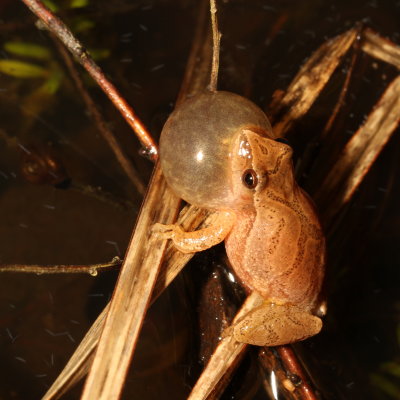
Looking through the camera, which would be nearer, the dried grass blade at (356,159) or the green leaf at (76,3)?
the dried grass blade at (356,159)

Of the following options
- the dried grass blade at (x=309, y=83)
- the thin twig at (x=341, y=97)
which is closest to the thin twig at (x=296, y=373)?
the dried grass blade at (x=309, y=83)

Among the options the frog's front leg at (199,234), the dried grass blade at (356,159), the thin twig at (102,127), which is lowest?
the frog's front leg at (199,234)

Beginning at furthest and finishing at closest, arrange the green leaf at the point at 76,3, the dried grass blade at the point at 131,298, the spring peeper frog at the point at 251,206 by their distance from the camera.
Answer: the green leaf at the point at 76,3 < the spring peeper frog at the point at 251,206 < the dried grass blade at the point at 131,298

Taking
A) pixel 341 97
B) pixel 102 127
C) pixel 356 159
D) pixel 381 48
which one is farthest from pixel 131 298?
pixel 381 48

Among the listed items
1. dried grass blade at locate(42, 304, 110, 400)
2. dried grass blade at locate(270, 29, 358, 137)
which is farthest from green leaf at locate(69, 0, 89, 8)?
dried grass blade at locate(42, 304, 110, 400)

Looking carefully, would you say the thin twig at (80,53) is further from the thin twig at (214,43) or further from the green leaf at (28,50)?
the green leaf at (28,50)

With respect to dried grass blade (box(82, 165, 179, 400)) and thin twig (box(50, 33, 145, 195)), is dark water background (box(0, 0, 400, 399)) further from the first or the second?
dried grass blade (box(82, 165, 179, 400))

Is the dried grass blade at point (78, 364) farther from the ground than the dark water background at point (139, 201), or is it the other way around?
the dark water background at point (139, 201)
